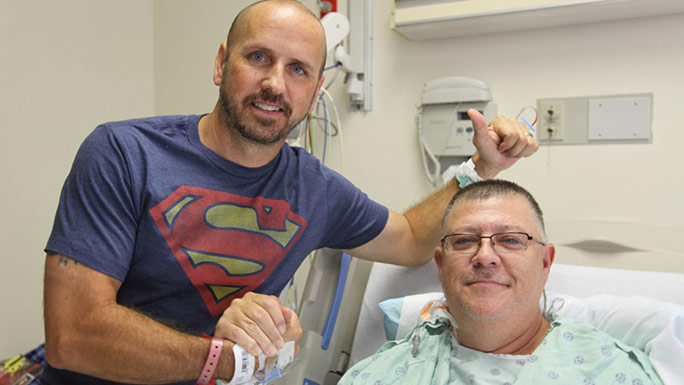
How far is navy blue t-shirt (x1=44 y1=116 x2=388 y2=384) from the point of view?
4.34 ft

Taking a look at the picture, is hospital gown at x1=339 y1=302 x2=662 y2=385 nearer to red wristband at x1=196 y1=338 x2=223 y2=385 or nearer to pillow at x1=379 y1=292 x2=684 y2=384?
pillow at x1=379 y1=292 x2=684 y2=384

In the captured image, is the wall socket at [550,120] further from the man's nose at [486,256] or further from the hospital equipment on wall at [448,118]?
the man's nose at [486,256]

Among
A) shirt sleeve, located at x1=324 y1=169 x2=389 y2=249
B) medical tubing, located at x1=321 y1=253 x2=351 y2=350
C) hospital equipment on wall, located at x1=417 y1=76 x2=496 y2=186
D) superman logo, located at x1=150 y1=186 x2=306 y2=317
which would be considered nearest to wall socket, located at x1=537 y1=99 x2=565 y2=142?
hospital equipment on wall, located at x1=417 y1=76 x2=496 y2=186

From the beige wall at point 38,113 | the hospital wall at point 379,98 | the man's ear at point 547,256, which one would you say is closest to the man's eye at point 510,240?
the man's ear at point 547,256

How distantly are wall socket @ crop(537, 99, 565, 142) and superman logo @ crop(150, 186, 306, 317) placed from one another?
0.96 meters

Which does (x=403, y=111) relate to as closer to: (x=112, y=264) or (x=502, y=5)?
(x=502, y=5)

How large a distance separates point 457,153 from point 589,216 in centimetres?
50

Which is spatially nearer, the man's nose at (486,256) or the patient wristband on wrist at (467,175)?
the man's nose at (486,256)

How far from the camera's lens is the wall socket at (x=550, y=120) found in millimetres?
1980

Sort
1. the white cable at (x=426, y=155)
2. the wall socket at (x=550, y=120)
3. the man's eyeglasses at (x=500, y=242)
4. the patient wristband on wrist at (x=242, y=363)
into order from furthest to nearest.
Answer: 1. the white cable at (x=426, y=155)
2. the wall socket at (x=550, y=120)
3. the man's eyeglasses at (x=500, y=242)
4. the patient wristband on wrist at (x=242, y=363)

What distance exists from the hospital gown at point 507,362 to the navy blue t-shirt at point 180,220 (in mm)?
380

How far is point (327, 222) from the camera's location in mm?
1685

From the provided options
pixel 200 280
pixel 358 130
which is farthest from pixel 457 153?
pixel 200 280

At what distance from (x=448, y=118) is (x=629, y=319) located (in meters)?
0.97
